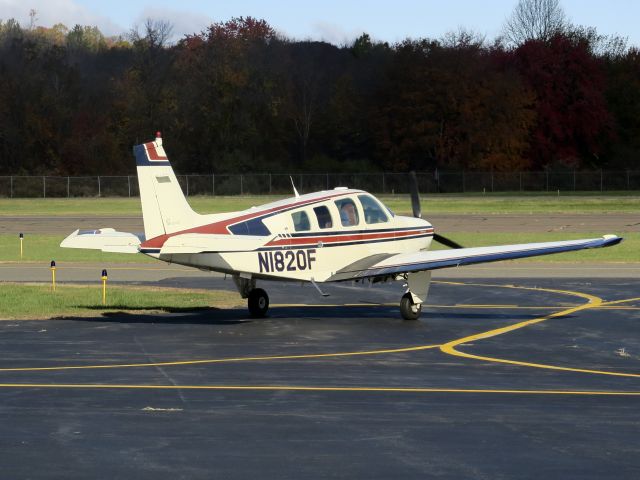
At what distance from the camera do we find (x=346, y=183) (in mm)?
98125

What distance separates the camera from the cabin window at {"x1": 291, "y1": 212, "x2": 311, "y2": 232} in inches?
981

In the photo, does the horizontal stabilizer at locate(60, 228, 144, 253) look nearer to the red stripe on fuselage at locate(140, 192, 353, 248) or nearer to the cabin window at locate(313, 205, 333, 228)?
the red stripe on fuselage at locate(140, 192, 353, 248)

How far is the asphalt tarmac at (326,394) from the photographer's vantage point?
12.8 m

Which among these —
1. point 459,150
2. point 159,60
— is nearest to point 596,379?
point 459,150

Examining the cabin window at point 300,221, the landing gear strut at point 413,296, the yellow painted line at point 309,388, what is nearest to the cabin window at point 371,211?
the landing gear strut at point 413,296

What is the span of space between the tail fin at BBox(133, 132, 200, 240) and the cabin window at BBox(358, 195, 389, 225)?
A: 4.28 metres

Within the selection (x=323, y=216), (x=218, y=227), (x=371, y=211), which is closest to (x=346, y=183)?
(x=371, y=211)

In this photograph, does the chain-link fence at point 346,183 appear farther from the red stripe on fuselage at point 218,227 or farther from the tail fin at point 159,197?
the tail fin at point 159,197

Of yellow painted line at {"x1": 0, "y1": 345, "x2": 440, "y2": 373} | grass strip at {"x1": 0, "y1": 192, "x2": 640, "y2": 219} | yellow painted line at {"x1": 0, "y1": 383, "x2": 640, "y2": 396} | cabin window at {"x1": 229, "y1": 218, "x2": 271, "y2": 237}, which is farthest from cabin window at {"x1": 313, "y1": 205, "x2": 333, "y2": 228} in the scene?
grass strip at {"x1": 0, "y1": 192, "x2": 640, "y2": 219}

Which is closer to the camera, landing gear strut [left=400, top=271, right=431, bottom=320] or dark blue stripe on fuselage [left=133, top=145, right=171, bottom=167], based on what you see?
dark blue stripe on fuselage [left=133, top=145, right=171, bottom=167]

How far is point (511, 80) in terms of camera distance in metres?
97.9

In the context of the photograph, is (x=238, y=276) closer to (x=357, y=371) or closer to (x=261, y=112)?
(x=357, y=371)

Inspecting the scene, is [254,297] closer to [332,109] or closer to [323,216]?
[323,216]

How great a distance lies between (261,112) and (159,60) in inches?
539
